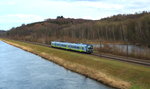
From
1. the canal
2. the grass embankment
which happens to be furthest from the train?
the canal

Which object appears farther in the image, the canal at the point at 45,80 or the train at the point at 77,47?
the train at the point at 77,47

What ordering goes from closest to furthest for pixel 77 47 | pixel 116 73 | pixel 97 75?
pixel 116 73 < pixel 97 75 < pixel 77 47

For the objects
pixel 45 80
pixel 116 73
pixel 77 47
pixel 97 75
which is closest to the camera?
pixel 116 73

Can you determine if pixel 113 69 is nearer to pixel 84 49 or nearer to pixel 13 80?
pixel 13 80

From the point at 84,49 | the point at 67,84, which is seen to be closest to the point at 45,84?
the point at 67,84

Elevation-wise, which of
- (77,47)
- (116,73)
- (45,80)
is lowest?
(45,80)

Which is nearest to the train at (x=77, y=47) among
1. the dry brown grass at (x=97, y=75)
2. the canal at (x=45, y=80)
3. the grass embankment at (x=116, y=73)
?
the dry brown grass at (x=97, y=75)

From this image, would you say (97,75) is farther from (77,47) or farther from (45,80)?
(77,47)

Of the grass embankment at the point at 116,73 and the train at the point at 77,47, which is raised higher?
the train at the point at 77,47

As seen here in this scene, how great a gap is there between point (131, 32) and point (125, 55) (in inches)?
2272

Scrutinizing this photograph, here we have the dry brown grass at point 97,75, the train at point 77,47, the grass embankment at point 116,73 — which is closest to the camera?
the grass embankment at point 116,73

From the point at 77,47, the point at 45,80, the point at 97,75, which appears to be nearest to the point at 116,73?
the point at 97,75

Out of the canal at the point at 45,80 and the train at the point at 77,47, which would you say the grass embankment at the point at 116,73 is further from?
the train at the point at 77,47

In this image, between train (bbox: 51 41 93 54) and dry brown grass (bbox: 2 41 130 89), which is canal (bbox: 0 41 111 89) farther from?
train (bbox: 51 41 93 54)
